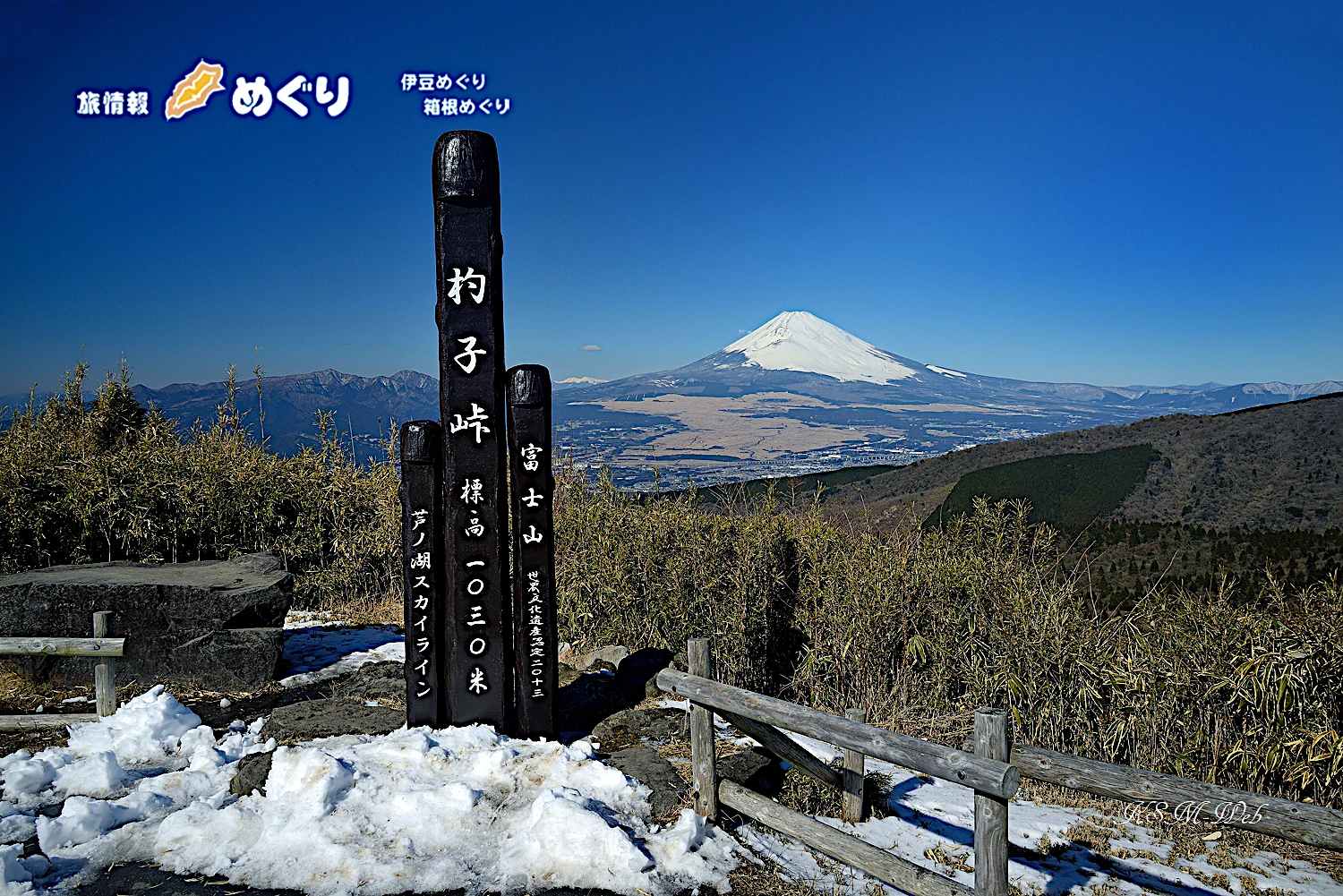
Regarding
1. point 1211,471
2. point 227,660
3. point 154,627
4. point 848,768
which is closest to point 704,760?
point 848,768

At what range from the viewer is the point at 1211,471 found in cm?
1121

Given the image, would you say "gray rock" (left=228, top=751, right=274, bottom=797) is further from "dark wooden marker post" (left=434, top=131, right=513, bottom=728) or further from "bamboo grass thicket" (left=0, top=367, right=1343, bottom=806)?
"bamboo grass thicket" (left=0, top=367, right=1343, bottom=806)

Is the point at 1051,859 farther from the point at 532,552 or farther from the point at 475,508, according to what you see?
the point at 475,508

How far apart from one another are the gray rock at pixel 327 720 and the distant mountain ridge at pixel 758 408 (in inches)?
90.3

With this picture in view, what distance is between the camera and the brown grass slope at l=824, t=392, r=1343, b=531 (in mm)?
9047

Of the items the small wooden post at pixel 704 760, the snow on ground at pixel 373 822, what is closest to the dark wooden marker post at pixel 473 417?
the snow on ground at pixel 373 822

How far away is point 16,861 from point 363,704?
256 cm

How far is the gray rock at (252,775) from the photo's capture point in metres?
4.20

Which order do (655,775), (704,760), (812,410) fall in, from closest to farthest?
1. (704,760)
2. (655,775)
3. (812,410)

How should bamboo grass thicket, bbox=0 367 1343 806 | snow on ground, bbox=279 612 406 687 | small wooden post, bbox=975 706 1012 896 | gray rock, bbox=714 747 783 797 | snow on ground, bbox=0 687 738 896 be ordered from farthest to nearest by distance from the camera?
snow on ground, bbox=279 612 406 687 < bamboo grass thicket, bbox=0 367 1343 806 < gray rock, bbox=714 747 783 797 < snow on ground, bbox=0 687 738 896 < small wooden post, bbox=975 706 1012 896

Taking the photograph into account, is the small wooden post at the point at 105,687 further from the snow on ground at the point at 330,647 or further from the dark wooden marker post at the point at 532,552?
the dark wooden marker post at the point at 532,552

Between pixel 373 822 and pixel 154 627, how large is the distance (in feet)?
12.7

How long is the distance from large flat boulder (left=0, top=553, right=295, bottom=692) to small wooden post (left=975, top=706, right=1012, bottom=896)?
5812mm

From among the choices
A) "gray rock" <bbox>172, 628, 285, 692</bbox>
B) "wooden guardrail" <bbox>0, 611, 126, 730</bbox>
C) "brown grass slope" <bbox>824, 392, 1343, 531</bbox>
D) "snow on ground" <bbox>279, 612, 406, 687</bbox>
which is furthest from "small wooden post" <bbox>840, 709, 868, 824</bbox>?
"wooden guardrail" <bbox>0, 611, 126, 730</bbox>
